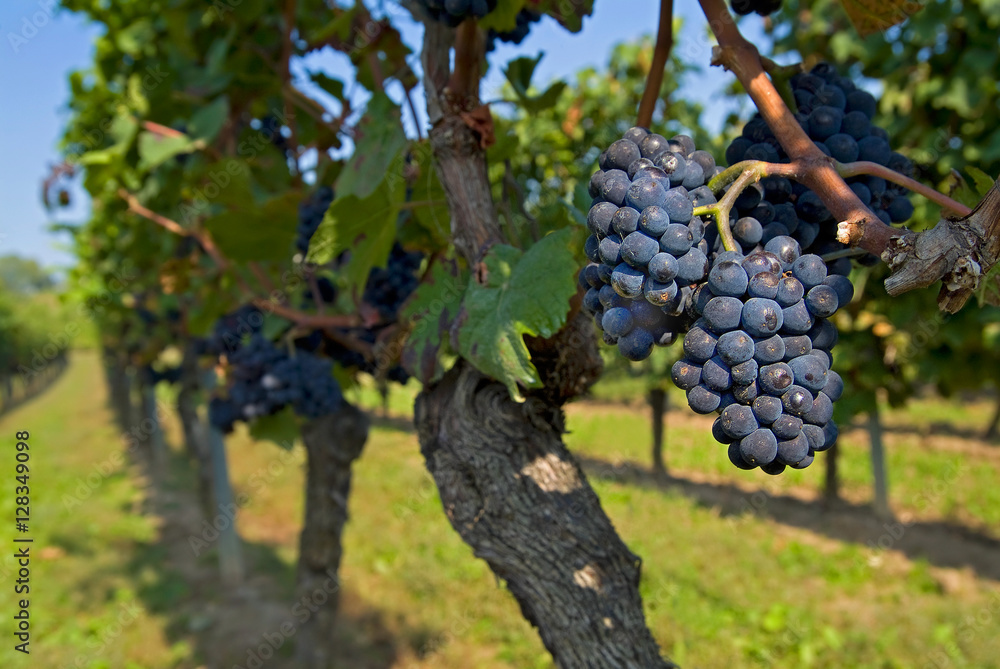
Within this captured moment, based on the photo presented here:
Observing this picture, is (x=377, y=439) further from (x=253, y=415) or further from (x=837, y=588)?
(x=253, y=415)

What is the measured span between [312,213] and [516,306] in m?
1.24

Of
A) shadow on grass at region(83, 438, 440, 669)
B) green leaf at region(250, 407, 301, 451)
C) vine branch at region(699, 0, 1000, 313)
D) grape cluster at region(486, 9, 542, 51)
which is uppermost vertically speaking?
grape cluster at region(486, 9, 542, 51)

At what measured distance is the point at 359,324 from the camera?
2529 mm

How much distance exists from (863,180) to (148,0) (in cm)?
413

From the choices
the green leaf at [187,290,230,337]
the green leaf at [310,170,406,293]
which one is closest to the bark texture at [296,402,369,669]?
the green leaf at [187,290,230,337]

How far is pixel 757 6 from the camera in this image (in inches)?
55.7

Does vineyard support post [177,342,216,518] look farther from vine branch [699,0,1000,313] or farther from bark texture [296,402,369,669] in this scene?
vine branch [699,0,1000,313]

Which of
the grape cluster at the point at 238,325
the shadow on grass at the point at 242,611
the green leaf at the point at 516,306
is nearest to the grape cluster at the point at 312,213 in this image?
the grape cluster at the point at 238,325

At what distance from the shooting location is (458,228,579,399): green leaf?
4.12ft

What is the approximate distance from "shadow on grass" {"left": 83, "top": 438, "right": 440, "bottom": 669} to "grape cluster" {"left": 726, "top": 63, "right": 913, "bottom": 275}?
14.0ft

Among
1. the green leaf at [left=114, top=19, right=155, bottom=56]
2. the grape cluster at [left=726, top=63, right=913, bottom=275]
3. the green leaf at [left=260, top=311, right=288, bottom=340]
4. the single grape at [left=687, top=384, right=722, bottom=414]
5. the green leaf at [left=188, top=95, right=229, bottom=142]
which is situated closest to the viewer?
the single grape at [left=687, top=384, right=722, bottom=414]

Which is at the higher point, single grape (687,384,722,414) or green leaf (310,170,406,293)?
green leaf (310,170,406,293)

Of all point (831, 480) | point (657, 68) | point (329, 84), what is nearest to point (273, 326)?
point (329, 84)

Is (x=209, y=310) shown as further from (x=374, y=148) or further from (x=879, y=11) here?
(x=879, y=11)
